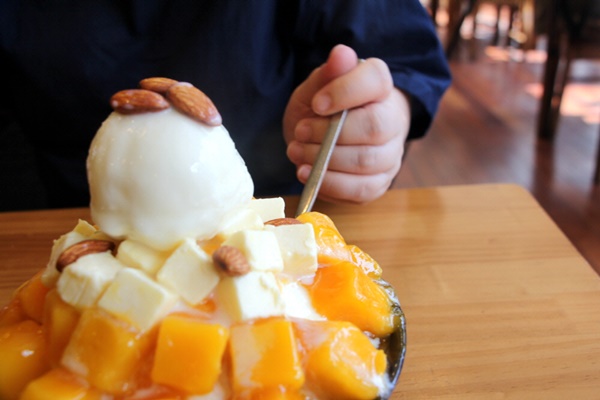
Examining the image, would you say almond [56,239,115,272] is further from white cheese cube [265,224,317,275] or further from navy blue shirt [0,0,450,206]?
navy blue shirt [0,0,450,206]

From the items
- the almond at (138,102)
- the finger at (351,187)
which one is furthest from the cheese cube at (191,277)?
the finger at (351,187)

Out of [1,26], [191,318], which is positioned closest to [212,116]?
[191,318]

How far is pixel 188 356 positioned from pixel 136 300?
0.18 ft

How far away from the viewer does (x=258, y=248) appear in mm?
445

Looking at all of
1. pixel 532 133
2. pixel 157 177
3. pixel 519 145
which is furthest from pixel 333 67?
pixel 532 133

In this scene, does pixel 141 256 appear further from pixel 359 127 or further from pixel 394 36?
pixel 394 36

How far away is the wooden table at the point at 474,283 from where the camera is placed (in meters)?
0.59

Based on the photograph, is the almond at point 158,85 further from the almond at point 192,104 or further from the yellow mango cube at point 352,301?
the yellow mango cube at point 352,301

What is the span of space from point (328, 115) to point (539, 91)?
2.46 m

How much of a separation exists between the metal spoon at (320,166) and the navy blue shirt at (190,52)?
17 centimetres

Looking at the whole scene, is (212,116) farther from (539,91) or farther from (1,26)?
(539,91)

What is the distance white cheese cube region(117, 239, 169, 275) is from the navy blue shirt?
1.69ft

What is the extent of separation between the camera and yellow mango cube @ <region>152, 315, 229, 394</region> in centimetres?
41

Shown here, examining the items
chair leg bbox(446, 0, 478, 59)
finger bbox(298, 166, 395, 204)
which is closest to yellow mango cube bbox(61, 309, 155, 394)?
finger bbox(298, 166, 395, 204)
